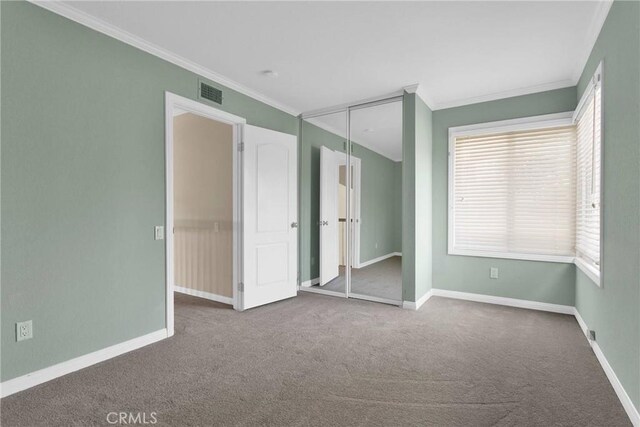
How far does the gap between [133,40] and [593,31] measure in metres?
3.67

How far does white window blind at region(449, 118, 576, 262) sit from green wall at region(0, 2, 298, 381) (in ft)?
11.5

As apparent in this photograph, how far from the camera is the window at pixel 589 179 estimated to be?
8.53 ft

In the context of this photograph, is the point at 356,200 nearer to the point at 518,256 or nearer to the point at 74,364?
the point at 518,256

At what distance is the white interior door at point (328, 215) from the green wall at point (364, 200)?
0.56ft

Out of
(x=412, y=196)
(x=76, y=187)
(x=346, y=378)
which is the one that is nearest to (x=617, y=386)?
(x=346, y=378)

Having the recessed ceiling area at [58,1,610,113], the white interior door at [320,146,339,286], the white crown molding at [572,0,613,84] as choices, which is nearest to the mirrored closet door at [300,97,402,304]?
the white interior door at [320,146,339,286]

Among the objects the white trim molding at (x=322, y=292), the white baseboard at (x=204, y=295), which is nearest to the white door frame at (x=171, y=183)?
the white baseboard at (x=204, y=295)

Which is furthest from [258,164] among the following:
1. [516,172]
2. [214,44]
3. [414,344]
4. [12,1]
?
[516,172]

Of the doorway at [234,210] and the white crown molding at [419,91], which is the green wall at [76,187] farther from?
the white crown molding at [419,91]

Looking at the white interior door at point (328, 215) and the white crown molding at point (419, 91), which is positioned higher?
the white crown molding at point (419, 91)

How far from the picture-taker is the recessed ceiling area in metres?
2.29

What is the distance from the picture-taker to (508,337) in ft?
9.72

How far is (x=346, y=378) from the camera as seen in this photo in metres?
2.25

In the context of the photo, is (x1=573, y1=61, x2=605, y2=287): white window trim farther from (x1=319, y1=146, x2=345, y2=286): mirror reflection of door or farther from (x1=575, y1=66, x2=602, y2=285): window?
(x1=319, y1=146, x2=345, y2=286): mirror reflection of door
